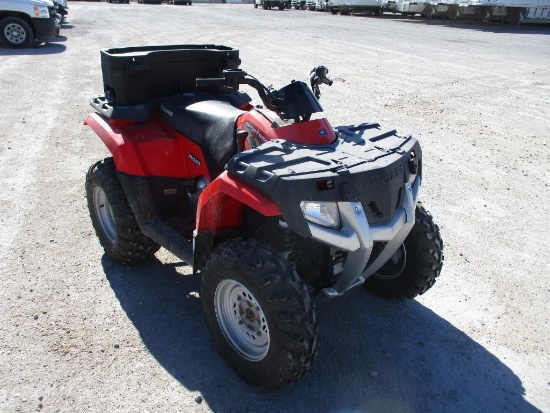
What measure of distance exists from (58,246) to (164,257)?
37.4 inches

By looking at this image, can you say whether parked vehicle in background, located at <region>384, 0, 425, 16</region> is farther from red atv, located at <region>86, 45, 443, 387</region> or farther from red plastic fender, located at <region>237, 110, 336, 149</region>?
red plastic fender, located at <region>237, 110, 336, 149</region>

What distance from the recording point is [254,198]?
2422 mm

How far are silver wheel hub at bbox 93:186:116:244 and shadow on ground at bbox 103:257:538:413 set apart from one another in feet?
1.63

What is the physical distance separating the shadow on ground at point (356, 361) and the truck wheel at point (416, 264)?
0.17 metres

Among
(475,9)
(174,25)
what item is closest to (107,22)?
(174,25)

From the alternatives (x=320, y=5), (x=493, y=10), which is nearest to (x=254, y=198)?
(x=493, y=10)

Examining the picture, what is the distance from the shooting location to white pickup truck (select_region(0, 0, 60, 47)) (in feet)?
45.0

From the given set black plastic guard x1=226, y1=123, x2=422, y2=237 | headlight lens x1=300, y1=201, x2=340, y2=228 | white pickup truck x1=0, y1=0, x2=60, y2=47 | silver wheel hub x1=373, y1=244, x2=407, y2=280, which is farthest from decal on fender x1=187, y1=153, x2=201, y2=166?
white pickup truck x1=0, y1=0, x2=60, y2=47

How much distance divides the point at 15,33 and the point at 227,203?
1439cm

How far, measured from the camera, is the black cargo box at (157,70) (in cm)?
363

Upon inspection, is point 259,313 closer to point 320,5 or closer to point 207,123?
point 207,123

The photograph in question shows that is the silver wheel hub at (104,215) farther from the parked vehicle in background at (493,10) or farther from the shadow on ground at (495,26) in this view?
the parked vehicle in background at (493,10)

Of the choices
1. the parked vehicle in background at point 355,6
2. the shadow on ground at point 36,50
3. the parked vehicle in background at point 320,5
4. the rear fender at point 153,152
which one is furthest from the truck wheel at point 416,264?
the parked vehicle in background at point 320,5

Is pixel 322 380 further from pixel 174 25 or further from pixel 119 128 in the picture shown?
pixel 174 25
